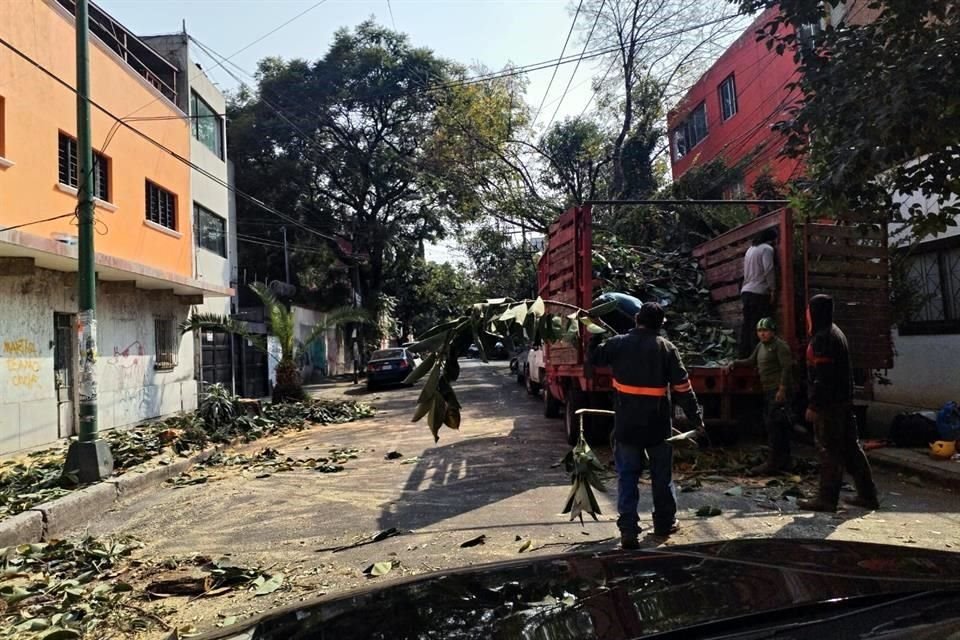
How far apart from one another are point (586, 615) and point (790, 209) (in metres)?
6.89

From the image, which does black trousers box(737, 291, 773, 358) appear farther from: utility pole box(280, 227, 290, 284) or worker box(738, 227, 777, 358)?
utility pole box(280, 227, 290, 284)

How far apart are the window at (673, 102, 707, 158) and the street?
18.8 meters

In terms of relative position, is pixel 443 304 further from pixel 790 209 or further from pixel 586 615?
pixel 586 615

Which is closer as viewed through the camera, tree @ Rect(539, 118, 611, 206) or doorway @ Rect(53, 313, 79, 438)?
doorway @ Rect(53, 313, 79, 438)

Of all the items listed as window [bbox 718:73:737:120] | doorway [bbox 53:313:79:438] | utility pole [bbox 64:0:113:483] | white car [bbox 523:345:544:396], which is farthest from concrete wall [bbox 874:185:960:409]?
doorway [bbox 53:313:79:438]

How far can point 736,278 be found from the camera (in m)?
9.08

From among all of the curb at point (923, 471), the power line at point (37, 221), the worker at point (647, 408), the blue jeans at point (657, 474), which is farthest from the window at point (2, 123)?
the curb at point (923, 471)

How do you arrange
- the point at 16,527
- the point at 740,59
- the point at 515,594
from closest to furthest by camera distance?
the point at 515,594 → the point at 16,527 → the point at 740,59

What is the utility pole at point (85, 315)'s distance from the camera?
8.02m

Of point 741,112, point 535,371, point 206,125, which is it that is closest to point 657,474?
point 535,371

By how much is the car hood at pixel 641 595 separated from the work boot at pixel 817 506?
3.75 m

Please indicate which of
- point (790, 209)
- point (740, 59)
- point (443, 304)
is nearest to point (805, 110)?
point (790, 209)

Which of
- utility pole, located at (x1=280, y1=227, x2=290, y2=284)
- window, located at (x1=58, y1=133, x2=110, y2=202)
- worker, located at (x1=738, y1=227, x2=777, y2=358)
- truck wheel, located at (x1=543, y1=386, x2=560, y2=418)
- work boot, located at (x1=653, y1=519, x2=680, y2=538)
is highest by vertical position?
utility pole, located at (x1=280, y1=227, x2=290, y2=284)

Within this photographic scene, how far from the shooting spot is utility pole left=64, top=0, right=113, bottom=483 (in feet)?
26.3
